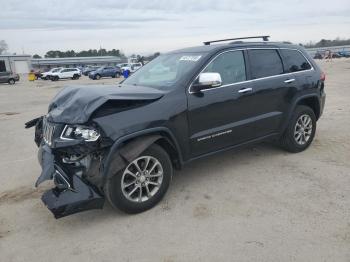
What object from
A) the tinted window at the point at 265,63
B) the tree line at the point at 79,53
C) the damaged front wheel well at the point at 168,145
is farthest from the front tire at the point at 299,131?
the tree line at the point at 79,53

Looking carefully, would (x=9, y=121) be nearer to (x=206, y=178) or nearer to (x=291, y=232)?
(x=206, y=178)

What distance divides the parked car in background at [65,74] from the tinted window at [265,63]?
4037 cm

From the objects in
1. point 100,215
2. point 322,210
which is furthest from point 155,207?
point 322,210

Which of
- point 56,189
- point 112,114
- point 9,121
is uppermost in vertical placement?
point 112,114

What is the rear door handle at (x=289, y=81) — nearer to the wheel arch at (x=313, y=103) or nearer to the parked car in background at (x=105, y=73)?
the wheel arch at (x=313, y=103)

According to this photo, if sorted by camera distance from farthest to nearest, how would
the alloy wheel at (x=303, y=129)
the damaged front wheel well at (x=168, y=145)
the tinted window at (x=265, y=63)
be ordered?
the alloy wheel at (x=303, y=129)
the tinted window at (x=265, y=63)
the damaged front wheel well at (x=168, y=145)

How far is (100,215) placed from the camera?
4.14 metres

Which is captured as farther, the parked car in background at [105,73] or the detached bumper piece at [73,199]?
the parked car in background at [105,73]

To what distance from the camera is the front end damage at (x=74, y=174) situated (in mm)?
3635

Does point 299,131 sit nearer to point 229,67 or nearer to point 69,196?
point 229,67

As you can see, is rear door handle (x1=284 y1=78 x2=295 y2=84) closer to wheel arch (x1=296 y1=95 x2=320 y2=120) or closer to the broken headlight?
wheel arch (x1=296 y1=95 x2=320 y2=120)

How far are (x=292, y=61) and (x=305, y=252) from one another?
3.47m

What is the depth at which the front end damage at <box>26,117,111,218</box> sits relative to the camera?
3635 millimetres

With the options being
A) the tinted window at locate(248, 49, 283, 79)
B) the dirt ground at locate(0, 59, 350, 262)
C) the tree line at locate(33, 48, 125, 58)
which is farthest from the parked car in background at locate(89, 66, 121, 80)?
the tree line at locate(33, 48, 125, 58)
